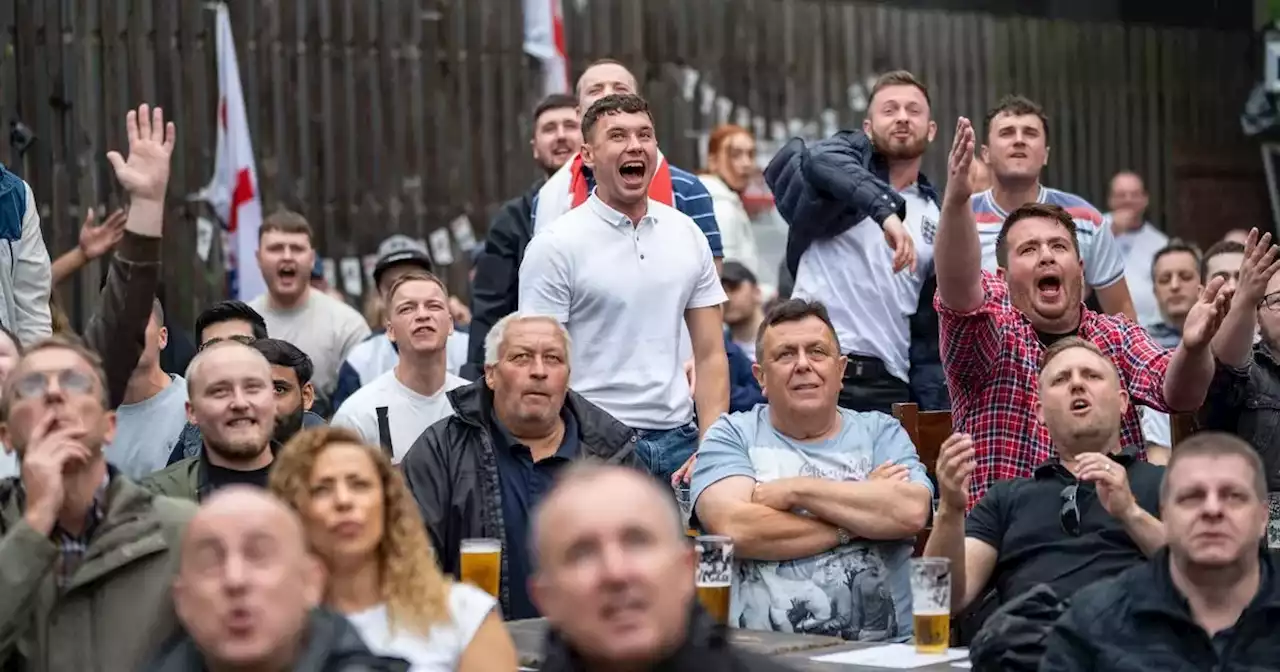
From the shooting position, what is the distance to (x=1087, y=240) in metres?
7.75

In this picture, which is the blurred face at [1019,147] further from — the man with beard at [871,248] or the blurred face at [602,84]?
the blurred face at [602,84]

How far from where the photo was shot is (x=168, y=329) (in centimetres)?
861

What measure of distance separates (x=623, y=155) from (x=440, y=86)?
521 cm

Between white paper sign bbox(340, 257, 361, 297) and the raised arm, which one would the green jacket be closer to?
the raised arm

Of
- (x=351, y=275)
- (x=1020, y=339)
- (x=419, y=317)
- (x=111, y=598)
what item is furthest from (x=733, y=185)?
(x=111, y=598)

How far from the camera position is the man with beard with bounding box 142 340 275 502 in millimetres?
5715

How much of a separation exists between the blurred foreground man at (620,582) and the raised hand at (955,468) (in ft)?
6.85

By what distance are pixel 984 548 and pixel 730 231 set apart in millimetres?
5179

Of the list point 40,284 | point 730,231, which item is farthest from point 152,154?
point 730,231

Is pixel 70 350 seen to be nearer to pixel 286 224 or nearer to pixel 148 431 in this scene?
pixel 148 431

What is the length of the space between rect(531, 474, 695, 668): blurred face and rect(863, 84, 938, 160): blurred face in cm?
451

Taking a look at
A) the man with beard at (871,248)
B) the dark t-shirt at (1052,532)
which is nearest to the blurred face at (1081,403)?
the dark t-shirt at (1052,532)

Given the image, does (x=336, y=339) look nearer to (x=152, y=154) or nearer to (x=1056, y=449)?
(x=152, y=154)

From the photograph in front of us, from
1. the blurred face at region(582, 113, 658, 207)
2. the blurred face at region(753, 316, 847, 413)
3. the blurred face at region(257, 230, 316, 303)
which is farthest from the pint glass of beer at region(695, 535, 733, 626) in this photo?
the blurred face at region(257, 230, 316, 303)
